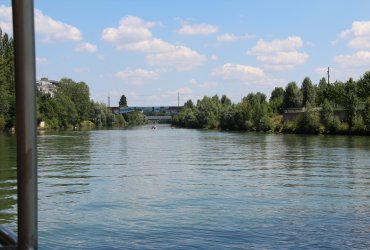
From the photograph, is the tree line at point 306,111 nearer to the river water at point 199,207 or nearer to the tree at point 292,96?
the tree at point 292,96

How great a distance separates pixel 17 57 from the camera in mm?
2564

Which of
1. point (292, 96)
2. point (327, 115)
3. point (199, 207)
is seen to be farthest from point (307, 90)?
point (199, 207)

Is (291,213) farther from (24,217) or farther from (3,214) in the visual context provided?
(24,217)

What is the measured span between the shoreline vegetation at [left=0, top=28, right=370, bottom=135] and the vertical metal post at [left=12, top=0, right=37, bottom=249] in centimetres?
6750

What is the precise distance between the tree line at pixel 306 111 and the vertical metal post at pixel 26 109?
98049mm

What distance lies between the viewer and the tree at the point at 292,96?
144 meters

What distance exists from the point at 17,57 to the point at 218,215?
15676 millimetres

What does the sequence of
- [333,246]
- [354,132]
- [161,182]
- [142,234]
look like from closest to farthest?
[333,246] < [142,234] < [161,182] < [354,132]

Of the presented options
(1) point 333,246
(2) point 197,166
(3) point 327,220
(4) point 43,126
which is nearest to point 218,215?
(3) point 327,220

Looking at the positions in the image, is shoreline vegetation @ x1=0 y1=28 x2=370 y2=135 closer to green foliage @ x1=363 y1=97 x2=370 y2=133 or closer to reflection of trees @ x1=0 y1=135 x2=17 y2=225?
green foliage @ x1=363 y1=97 x2=370 y2=133

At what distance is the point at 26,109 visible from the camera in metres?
2.58

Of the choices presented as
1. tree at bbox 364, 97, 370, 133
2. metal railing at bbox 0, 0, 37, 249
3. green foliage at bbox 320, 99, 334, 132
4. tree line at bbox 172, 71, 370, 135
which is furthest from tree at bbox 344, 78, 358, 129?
metal railing at bbox 0, 0, 37, 249

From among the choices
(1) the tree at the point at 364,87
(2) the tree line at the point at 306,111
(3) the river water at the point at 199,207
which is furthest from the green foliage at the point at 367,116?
(3) the river water at the point at 199,207

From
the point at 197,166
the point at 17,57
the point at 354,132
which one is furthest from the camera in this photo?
the point at 354,132
